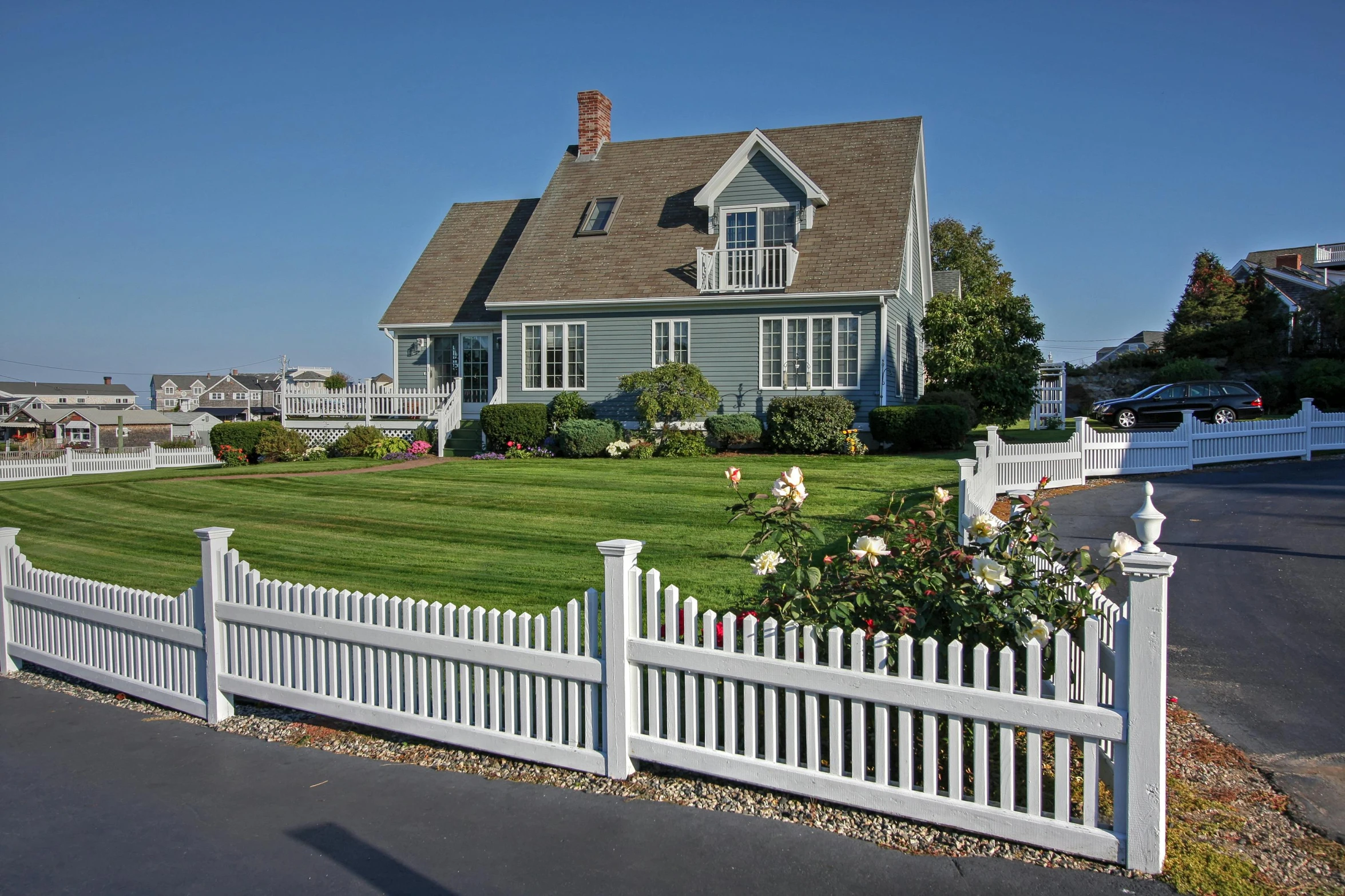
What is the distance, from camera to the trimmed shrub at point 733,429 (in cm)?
2008

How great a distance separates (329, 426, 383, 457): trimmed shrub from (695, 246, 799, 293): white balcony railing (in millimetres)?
8499

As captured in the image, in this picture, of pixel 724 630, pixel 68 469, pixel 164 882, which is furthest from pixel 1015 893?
pixel 68 469

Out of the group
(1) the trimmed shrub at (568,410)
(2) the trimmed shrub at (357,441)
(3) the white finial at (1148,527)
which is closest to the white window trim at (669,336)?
(1) the trimmed shrub at (568,410)

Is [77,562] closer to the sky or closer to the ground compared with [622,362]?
closer to the ground

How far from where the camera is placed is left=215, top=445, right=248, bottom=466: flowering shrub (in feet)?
74.9

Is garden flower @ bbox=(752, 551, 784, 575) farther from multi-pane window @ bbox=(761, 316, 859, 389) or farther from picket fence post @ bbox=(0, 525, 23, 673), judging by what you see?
multi-pane window @ bbox=(761, 316, 859, 389)

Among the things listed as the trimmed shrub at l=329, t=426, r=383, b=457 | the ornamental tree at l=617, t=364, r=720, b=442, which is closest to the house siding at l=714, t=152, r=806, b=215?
the ornamental tree at l=617, t=364, r=720, b=442

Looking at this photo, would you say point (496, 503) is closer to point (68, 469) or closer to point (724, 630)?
point (724, 630)

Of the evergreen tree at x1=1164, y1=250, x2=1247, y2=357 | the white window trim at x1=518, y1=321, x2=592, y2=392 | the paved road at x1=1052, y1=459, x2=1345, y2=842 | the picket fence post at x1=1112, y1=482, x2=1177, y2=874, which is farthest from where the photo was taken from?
the evergreen tree at x1=1164, y1=250, x2=1247, y2=357

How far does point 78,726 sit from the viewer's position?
237 inches

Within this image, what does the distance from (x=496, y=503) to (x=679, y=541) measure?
14.2 ft

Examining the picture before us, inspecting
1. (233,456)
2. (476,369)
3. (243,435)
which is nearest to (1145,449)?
(476,369)

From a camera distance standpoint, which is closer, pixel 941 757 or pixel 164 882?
pixel 164 882

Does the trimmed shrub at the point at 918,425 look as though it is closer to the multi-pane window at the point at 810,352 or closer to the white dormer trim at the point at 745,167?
the multi-pane window at the point at 810,352
